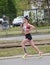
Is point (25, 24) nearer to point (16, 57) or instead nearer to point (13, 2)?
point (16, 57)

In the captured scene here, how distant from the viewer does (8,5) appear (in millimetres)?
44688

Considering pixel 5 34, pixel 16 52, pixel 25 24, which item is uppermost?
pixel 25 24

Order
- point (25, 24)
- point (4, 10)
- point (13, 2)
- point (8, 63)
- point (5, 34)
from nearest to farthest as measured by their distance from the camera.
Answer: point (8, 63), point (25, 24), point (5, 34), point (4, 10), point (13, 2)

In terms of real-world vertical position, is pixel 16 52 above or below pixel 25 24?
below

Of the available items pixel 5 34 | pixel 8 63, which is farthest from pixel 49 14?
pixel 8 63

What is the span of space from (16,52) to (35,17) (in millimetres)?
21877

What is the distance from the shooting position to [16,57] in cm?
1252

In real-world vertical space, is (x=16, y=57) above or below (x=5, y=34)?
above

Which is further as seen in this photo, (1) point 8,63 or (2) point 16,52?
(2) point 16,52

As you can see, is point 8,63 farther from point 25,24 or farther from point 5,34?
point 5,34

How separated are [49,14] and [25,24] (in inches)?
927

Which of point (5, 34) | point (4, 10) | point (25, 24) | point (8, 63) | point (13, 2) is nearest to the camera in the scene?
point (8, 63)

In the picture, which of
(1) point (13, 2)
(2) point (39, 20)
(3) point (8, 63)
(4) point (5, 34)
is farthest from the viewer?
(1) point (13, 2)

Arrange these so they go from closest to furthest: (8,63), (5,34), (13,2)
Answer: (8,63) < (5,34) < (13,2)
